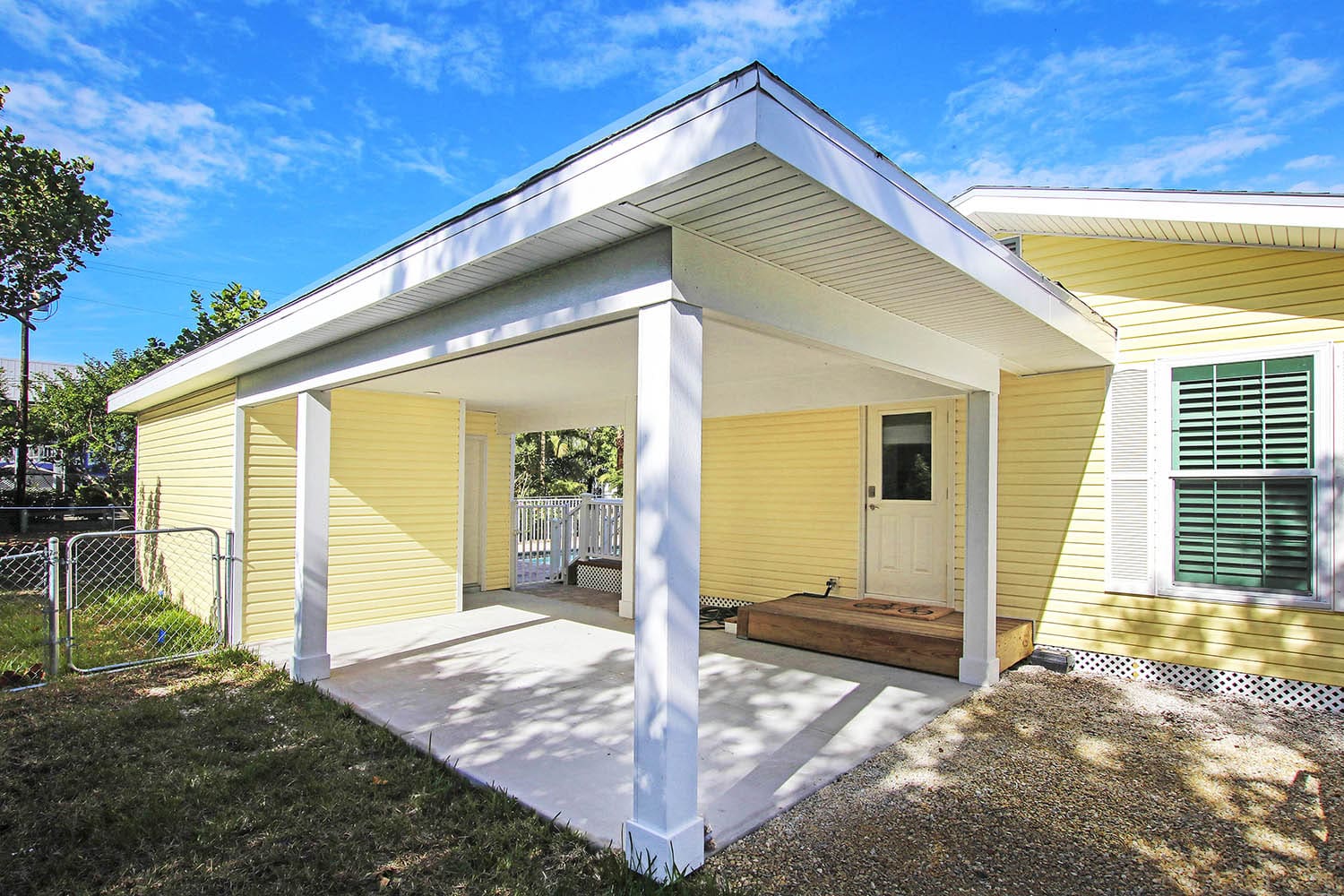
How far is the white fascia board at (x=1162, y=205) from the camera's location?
13.0 feet

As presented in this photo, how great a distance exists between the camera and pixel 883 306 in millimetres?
3518

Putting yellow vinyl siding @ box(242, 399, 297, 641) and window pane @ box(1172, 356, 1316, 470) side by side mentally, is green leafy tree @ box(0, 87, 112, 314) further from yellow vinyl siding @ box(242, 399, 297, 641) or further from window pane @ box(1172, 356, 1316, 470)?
window pane @ box(1172, 356, 1316, 470)

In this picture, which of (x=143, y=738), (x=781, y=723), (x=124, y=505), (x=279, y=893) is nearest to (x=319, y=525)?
(x=143, y=738)

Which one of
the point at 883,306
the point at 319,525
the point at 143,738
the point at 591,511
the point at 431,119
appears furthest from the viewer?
the point at 431,119

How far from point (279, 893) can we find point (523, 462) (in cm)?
1772

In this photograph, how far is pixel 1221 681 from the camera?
4742 millimetres

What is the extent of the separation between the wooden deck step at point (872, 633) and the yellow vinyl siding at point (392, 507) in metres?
3.36

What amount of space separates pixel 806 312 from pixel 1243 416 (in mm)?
3681

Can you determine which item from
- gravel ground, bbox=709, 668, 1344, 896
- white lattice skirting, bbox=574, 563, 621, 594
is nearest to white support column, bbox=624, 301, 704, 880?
gravel ground, bbox=709, 668, 1344, 896

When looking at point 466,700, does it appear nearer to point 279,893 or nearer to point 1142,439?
point 279,893

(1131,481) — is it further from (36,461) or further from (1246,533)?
(36,461)

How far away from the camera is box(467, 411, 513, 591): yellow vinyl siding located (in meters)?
8.92

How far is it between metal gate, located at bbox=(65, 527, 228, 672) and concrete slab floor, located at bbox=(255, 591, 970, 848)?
75 centimetres

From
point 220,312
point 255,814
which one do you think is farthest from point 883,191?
point 220,312
